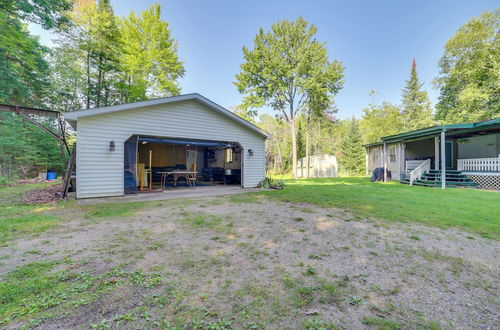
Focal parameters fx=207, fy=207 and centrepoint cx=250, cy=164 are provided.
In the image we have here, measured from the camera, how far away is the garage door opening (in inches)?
382

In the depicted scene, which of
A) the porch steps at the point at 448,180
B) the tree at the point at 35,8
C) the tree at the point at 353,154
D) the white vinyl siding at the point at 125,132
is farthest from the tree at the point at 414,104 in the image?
the tree at the point at 35,8

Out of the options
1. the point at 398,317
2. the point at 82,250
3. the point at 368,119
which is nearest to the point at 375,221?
the point at 398,317

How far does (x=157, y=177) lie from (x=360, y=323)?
38.9ft

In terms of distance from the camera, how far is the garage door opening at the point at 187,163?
970 centimetres

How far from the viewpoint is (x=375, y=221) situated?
13.3 ft

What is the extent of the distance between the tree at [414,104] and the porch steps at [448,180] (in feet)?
52.7

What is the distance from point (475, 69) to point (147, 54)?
25063mm

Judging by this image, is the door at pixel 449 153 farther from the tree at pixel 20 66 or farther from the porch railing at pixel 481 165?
the tree at pixel 20 66

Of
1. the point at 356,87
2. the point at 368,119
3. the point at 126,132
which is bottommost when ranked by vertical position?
the point at 126,132

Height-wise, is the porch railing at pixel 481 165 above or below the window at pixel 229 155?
below

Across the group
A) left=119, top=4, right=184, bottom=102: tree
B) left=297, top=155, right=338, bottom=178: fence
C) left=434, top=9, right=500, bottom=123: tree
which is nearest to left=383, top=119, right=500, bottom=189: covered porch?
left=297, top=155, right=338, bottom=178: fence

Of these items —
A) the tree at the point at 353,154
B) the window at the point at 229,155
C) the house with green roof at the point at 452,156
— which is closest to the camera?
the house with green roof at the point at 452,156

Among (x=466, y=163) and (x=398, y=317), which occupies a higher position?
(x=466, y=163)

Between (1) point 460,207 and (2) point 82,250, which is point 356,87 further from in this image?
(2) point 82,250
